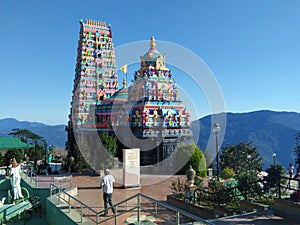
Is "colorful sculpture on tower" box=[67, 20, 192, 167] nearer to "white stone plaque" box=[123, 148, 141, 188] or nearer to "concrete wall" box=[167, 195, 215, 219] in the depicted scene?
"white stone plaque" box=[123, 148, 141, 188]

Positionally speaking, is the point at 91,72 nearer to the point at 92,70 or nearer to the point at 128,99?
the point at 92,70

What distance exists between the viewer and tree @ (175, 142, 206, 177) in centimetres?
1703

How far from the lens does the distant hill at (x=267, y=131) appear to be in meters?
126

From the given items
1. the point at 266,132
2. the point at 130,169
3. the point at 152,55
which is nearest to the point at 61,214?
the point at 130,169

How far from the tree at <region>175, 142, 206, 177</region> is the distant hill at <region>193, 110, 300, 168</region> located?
296 feet

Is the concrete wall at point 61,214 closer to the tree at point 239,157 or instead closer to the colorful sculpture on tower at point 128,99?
the colorful sculpture on tower at point 128,99

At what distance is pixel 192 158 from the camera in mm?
17344

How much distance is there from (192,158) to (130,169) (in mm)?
5187

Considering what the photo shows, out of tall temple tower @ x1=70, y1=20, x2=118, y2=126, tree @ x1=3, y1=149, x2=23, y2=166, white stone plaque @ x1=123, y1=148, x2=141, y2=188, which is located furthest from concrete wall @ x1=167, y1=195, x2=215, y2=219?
tall temple tower @ x1=70, y1=20, x2=118, y2=126

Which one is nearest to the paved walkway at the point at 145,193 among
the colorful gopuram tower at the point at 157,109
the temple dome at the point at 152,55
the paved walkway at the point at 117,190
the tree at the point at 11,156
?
the paved walkway at the point at 117,190

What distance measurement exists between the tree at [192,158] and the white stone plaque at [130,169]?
181 inches

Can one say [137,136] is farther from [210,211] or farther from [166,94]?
[210,211]

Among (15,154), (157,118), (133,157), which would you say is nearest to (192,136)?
(157,118)

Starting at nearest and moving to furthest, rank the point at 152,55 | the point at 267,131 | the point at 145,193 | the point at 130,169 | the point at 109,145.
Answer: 1. the point at 145,193
2. the point at 130,169
3. the point at 109,145
4. the point at 152,55
5. the point at 267,131
